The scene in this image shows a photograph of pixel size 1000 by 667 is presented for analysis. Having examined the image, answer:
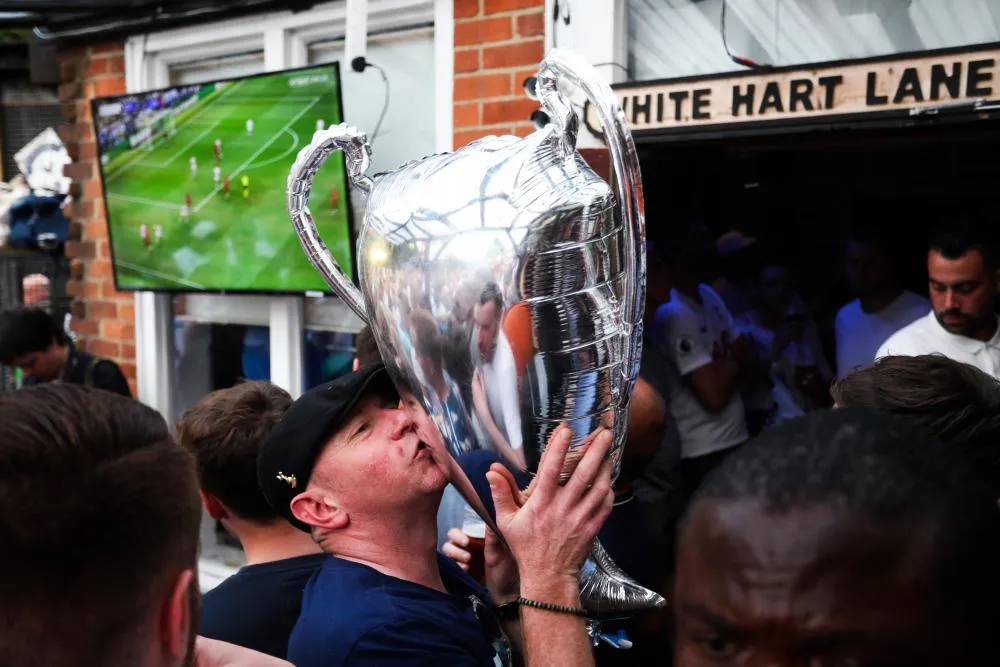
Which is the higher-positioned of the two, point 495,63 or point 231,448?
point 495,63

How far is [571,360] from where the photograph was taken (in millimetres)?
1124

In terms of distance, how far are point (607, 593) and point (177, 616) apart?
0.59m

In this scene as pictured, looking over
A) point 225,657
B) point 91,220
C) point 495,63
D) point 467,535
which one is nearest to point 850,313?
point 495,63

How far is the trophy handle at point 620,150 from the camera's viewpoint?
1.15 m

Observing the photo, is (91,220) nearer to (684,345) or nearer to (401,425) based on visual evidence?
(684,345)

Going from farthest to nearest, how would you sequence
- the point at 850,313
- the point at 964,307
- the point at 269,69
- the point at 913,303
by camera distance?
the point at 269,69
the point at 850,313
the point at 913,303
the point at 964,307

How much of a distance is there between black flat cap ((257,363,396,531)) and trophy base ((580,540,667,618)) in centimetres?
44

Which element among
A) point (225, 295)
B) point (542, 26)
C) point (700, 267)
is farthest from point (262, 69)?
point (700, 267)

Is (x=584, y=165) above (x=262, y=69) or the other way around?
the other way around

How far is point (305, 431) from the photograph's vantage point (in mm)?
1451

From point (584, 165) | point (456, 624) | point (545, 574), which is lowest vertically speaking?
point (456, 624)

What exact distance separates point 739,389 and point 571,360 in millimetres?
2334

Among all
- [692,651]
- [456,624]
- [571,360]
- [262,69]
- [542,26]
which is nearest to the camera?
[692,651]

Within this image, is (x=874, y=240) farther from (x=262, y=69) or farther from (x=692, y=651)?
(x=692, y=651)
